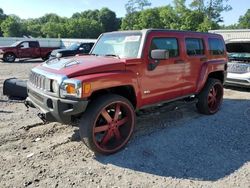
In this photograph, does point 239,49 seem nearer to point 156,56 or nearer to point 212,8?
point 156,56

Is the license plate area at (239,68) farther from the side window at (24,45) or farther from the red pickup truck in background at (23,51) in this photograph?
the side window at (24,45)

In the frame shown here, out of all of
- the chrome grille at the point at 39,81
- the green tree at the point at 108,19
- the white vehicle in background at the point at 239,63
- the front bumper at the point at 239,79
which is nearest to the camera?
the chrome grille at the point at 39,81

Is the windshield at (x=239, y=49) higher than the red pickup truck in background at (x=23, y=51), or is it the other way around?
the windshield at (x=239, y=49)

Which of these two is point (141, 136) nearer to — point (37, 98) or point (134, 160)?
point (134, 160)

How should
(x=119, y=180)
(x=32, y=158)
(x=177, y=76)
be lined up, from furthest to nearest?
(x=177, y=76) → (x=32, y=158) → (x=119, y=180)

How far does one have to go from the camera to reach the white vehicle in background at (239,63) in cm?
945

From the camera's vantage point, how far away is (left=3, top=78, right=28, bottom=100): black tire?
7.44m

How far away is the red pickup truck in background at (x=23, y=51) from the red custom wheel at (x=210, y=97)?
56.7 feet

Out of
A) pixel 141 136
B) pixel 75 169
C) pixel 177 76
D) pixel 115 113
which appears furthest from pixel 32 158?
pixel 177 76

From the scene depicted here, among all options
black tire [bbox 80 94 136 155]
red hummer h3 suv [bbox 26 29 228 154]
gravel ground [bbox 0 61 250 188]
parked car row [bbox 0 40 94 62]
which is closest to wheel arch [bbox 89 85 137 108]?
red hummer h3 suv [bbox 26 29 228 154]

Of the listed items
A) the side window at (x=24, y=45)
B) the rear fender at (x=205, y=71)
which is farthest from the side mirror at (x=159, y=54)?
the side window at (x=24, y=45)

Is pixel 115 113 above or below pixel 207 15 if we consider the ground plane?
below

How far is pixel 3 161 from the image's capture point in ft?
14.5

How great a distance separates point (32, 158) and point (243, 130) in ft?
13.6
